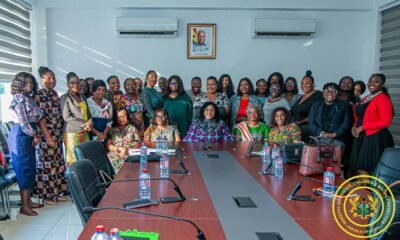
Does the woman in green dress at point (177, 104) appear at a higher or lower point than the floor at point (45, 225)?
higher

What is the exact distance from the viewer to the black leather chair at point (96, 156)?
1993mm

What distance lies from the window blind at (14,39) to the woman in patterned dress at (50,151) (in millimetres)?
1252

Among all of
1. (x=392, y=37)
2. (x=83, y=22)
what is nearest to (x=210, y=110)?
(x=83, y=22)

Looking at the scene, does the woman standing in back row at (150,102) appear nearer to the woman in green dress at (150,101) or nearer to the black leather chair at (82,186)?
the woman in green dress at (150,101)

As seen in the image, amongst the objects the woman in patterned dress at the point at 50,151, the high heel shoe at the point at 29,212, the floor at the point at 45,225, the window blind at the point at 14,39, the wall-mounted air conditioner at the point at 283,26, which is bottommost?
the floor at the point at 45,225

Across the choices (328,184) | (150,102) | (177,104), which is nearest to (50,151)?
(150,102)

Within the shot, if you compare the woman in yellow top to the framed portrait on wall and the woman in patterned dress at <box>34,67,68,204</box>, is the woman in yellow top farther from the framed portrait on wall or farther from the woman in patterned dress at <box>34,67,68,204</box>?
the framed portrait on wall

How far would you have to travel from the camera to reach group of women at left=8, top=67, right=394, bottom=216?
304 cm

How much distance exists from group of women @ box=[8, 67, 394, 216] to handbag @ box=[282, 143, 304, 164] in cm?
78

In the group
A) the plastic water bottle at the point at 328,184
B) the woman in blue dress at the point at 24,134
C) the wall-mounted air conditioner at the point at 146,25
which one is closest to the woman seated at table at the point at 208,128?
the woman in blue dress at the point at 24,134

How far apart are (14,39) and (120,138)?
2543 millimetres

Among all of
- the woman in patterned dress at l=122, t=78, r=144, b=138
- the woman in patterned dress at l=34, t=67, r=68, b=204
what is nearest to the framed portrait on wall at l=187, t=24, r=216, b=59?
the woman in patterned dress at l=122, t=78, r=144, b=138

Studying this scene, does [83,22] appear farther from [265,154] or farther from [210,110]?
[265,154]

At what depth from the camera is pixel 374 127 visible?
3.44 metres
